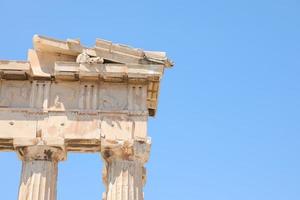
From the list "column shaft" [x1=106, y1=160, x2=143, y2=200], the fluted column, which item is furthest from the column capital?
"column shaft" [x1=106, y1=160, x2=143, y2=200]

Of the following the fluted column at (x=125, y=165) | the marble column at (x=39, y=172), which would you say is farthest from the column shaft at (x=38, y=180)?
the fluted column at (x=125, y=165)

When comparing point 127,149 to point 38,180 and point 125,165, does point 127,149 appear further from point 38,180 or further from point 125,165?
point 38,180

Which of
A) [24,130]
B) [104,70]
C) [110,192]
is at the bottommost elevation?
[110,192]

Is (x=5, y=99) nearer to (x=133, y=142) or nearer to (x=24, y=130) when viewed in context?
(x=24, y=130)

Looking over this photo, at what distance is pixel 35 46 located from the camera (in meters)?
27.5

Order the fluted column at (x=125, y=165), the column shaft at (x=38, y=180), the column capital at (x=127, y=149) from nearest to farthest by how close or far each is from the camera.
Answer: the column shaft at (x=38, y=180), the fluted column at (x=125, y=165), the column capital at (x=127, y=149)

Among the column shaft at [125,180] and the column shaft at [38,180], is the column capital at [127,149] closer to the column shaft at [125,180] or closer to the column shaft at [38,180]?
the column shaft at [125,180]

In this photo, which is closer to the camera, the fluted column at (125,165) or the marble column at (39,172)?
the marble column at (39,172)

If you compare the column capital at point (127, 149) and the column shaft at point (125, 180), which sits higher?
the column capital at point (127, 149)

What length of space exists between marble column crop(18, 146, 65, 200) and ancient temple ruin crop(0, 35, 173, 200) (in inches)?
1.1

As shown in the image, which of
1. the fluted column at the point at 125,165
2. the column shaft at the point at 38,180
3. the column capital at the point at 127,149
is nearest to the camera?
the column shaft at the point at 38,180

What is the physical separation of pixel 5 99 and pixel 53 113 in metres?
1.59

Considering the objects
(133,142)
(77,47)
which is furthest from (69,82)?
(133,142)

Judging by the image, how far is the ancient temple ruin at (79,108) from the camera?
86.2 ft
